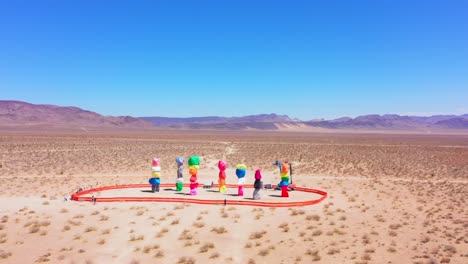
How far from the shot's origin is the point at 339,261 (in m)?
10.3

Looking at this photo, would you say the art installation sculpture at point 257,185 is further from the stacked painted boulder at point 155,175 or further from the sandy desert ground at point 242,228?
the stacked painted boulder at point 155,175

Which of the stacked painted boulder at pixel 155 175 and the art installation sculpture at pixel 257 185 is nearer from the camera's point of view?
the art installation sculpture at pixel 257 185

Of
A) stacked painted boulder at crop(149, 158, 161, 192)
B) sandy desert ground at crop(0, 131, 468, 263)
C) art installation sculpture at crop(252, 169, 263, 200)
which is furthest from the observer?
stacked painted boulder at crop(149, 158, 161, 192)

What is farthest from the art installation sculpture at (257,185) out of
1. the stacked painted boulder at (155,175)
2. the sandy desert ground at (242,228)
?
the stacked painted boulder at (155,175)

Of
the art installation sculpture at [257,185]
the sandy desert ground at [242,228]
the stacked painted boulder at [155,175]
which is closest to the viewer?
the sandy desert ground at [242,228]

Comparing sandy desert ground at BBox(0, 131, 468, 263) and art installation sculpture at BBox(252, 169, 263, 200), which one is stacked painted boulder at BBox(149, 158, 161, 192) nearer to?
sandy desert ground at BBox(0, 131, 468, 263)

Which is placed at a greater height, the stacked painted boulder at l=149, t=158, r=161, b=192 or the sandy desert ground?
the stacked painted boulder at l=149, t=158, r=161, b=192

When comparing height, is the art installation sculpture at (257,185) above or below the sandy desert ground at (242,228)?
above

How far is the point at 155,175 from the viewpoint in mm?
18906

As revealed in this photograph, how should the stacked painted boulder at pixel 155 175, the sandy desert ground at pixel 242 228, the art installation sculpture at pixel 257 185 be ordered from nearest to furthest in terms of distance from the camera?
Result: the sandy desert ground at pixel 242 228
the art installation sculpture at pixel 257 185
the stacked painted boulder at pixel 155 175

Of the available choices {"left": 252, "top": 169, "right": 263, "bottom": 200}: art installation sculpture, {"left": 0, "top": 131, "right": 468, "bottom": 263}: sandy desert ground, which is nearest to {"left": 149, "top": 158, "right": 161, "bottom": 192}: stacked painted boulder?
{"left": 0, "top": 131, "right": 468, "bottom": 263}: sandy desert ground

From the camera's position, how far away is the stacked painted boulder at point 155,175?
61.7 ft

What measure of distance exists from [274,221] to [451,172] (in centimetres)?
2160

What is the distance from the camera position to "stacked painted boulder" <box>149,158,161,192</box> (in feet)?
61.7
